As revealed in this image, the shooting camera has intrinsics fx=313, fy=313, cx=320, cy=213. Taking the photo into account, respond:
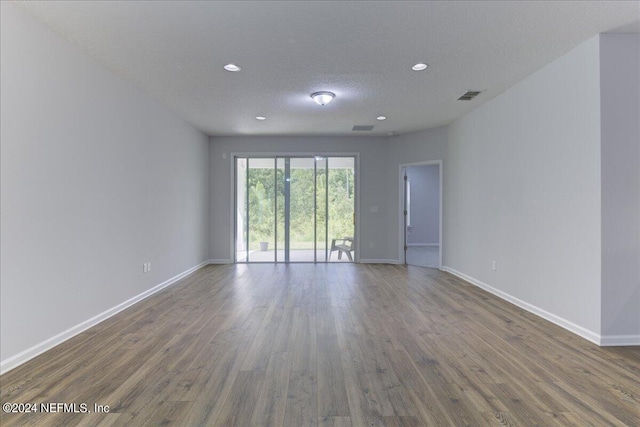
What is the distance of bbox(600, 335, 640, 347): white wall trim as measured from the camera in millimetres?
2797

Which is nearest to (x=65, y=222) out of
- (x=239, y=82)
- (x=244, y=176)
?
(x=239, y=82)

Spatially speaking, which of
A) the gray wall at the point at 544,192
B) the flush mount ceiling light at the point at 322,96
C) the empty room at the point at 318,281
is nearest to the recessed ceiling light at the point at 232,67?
the empty room at the point at 318,281

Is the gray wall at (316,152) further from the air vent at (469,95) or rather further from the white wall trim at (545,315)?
the air vent at (469,95)

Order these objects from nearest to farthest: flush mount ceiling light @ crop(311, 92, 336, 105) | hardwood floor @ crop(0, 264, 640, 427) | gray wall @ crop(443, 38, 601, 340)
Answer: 1. hardwood floor @ crop(0, 264, 640, 427)
2. gray wall @ crop(443, 38, 601, 340)
3. flush mount ceiling light @ crop(311, 92, 336, 105)

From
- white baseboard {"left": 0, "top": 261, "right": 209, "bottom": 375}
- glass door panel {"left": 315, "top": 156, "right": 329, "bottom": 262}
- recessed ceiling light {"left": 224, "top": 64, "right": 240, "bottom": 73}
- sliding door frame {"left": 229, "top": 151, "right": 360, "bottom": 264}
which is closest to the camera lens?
white baseboard {"left": 0, "top": 261, "right": 209, "bottom": 375}

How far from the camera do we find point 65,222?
290 centimetres

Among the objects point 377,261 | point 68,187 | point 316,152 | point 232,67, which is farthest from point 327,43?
point 377,261

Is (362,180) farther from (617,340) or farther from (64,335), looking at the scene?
(64,335)

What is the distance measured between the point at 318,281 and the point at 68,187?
359 cm

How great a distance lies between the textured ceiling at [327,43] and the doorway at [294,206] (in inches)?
98.2

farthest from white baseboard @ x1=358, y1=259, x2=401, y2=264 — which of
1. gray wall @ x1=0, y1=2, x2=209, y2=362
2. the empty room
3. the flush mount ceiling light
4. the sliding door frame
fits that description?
gray wall @ x1=0, y1=2, x2=209, y2=362

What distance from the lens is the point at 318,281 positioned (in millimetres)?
5281

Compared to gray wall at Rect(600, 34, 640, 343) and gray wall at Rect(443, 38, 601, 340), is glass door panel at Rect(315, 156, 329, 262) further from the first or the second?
gray wall at Rect(600, 34, 640, 343)

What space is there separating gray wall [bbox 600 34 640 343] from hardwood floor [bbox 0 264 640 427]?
38 cm
